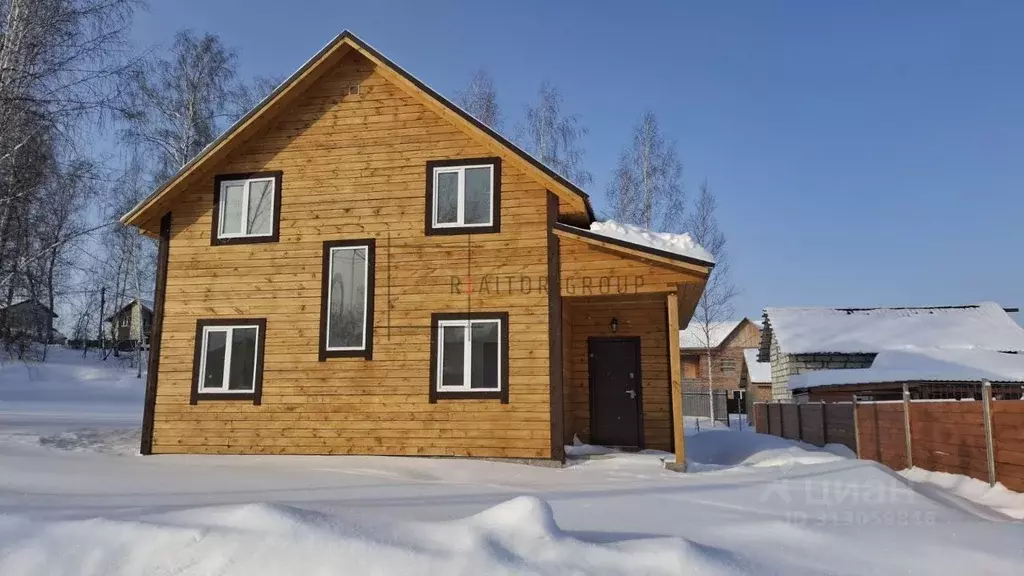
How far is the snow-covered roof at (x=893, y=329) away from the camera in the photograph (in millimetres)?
21688

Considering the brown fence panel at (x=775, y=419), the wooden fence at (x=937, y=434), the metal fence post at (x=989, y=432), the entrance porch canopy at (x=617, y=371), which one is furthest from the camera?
the brown fence panel at (x=775, y=419)

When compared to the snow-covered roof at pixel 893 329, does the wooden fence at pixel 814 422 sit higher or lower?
lower

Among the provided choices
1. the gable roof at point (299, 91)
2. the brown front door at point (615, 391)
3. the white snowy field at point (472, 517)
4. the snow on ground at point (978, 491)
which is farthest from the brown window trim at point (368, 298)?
the snow on ground at point (978, 491)

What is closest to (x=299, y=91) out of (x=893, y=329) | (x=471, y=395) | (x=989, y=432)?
(x=471, y=395)

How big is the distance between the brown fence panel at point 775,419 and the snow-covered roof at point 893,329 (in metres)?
2.88

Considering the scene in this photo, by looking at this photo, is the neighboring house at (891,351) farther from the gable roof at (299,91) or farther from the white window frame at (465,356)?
the gable roof at (299,91)

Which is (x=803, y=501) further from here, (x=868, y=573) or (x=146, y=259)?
(x=146, y=259)

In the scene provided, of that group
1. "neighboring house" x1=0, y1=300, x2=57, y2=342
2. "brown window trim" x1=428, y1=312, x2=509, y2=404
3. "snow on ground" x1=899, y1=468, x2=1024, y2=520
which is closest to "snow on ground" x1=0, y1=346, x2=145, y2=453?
"neighboring house" x1=0, y1=300, x2=57, y2=342

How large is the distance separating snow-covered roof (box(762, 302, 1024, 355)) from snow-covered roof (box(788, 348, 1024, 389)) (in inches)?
37.8

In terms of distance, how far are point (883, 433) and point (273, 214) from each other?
11.6 metres

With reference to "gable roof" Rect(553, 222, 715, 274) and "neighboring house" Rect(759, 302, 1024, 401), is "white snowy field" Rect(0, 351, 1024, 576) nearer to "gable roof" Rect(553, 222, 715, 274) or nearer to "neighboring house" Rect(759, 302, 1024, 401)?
"gable roof" Rect(553, 222, 715, 274)

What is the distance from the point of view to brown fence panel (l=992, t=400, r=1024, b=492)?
771 cm

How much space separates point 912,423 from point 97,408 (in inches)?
898

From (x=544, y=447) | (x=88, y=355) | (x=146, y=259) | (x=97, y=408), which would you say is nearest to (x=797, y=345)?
(x=544, y=447)
